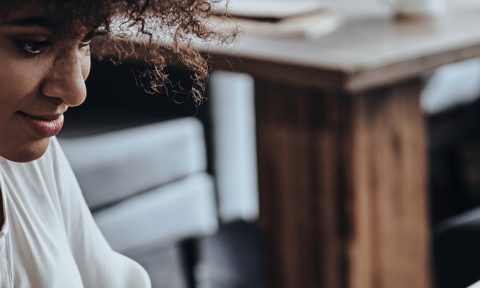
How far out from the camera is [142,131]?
Answer: 222 centimetres

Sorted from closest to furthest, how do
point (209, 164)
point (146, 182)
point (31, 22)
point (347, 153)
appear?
point (31, 22)
point (347, 153)
point (146, 182)
point (209, 164)

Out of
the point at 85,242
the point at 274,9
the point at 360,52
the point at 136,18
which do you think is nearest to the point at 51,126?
the point at 136,18

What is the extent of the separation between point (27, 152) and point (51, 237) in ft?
0.54

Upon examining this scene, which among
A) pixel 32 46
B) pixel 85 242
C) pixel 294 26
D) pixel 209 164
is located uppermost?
pixel 32 46

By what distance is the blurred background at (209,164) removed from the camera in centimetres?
202

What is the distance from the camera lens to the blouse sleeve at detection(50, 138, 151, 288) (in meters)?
1.00

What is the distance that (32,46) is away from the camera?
2.48ft

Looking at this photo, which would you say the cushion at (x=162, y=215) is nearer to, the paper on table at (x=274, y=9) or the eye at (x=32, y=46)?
the paper on table at (x=274, y=9)

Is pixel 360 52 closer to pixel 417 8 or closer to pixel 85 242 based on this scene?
pixel 417 8

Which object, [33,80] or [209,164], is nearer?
[33,80]

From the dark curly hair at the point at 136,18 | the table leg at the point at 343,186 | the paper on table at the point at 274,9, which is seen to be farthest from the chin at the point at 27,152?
the paper on table at the point at 274,9

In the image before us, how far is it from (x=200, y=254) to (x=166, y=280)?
317mm

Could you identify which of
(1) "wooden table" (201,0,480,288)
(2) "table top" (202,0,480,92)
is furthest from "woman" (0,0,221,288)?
(1) "wooden table" (201,0,480,288)

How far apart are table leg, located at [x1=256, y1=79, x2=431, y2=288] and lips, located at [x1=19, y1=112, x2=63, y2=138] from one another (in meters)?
1.04
